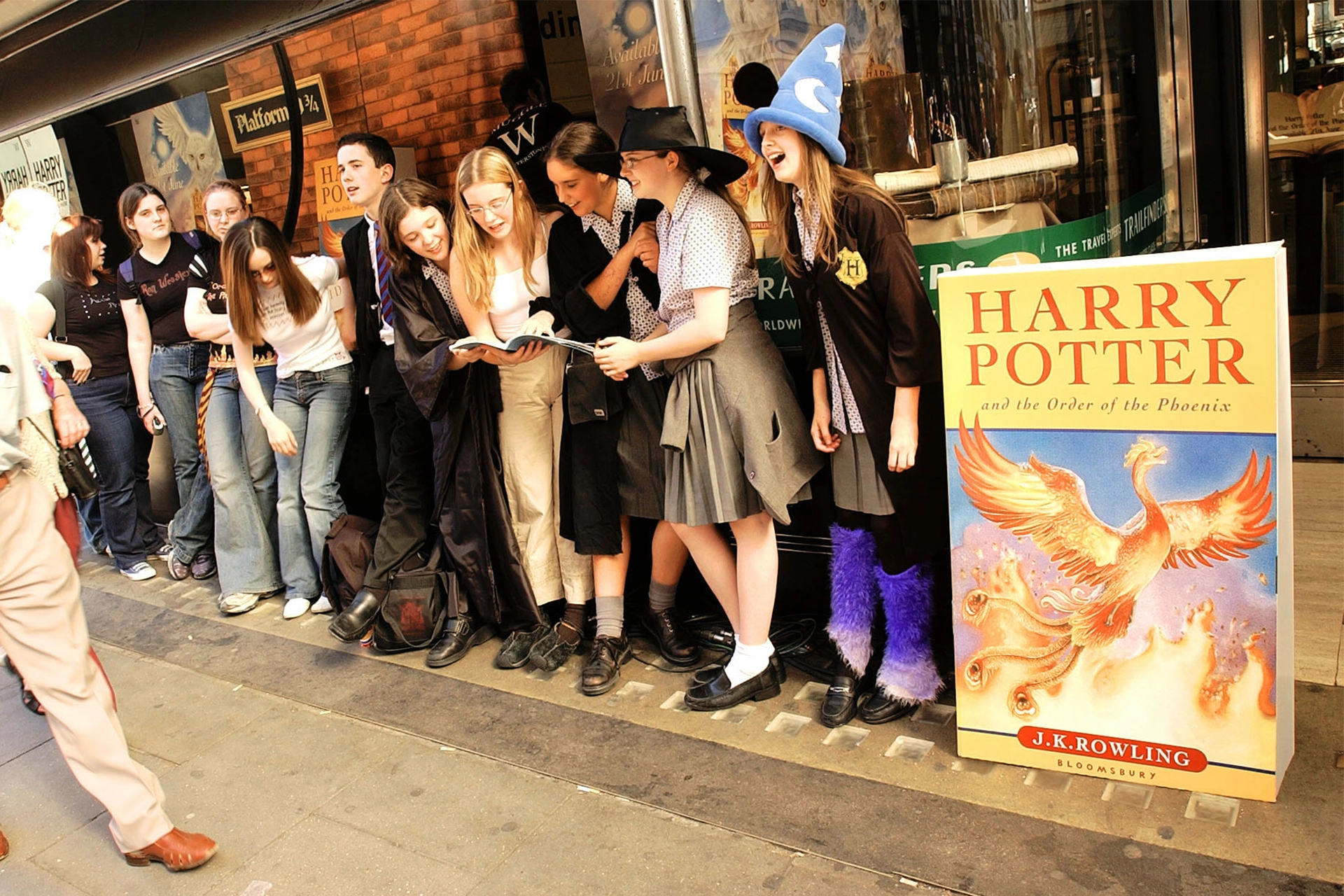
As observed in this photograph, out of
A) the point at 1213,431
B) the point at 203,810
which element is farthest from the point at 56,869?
the point at 1213,431

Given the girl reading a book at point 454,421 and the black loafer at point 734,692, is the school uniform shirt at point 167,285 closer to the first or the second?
the girl reading a book at point 454,421

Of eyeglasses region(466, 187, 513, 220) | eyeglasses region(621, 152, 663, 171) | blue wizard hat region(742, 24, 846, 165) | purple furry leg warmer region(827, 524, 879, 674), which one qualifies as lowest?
purple furry leg warmer region(827, 524, 879, 674)

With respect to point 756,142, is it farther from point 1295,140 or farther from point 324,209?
point 324,209

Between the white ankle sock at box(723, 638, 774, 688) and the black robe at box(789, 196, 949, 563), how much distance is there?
2.05 ft

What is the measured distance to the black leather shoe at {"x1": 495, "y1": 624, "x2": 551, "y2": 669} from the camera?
13.4ft

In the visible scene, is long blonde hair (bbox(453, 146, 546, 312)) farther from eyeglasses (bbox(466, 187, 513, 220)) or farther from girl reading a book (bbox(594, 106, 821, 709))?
girl reading a book (bbox(594, 106, 821, 709))

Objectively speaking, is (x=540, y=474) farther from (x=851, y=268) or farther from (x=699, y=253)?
(x=851, y=268)

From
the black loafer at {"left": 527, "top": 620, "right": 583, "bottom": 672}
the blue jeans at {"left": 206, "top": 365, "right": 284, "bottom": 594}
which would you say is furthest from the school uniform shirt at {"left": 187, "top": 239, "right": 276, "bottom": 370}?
the black loafer at {"left": 527, "top": 620, "right": 583, "bottom": 672}

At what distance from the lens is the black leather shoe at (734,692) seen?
3.49 meters

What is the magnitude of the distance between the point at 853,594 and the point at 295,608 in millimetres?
2827

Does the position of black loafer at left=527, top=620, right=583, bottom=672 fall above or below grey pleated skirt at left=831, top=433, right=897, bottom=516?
below

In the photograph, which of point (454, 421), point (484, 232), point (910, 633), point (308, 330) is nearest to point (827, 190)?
point (910, 633)

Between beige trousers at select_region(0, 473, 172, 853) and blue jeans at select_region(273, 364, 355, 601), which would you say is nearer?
beige trousers at select_region(0, 473, 172, 853)

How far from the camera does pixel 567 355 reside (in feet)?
13.4
